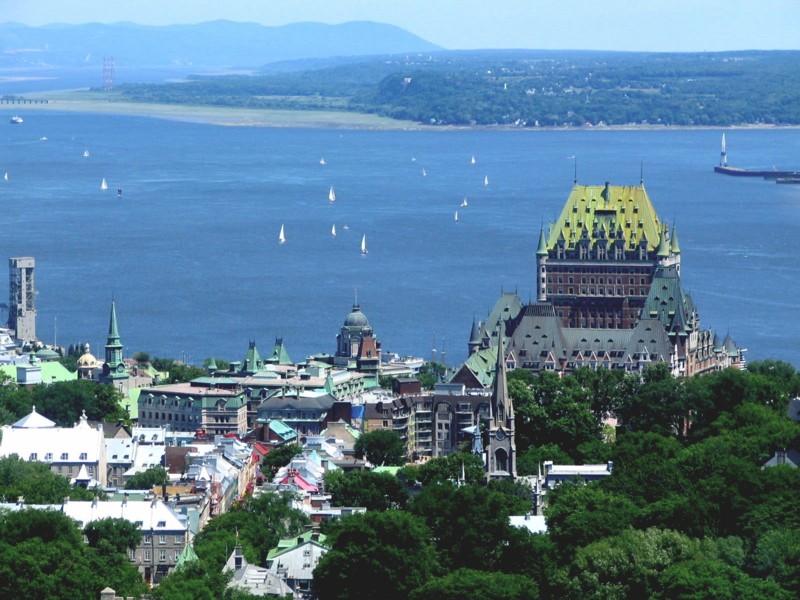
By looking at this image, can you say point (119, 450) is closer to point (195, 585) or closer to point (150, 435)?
point (150, 435)

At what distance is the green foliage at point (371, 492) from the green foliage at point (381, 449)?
9.94 m

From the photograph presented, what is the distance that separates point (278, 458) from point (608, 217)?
4243 cm

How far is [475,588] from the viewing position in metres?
60.7

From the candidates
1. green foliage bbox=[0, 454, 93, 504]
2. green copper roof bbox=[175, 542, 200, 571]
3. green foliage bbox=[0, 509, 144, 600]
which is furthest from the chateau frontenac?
green foliage bbox=[0, 509, 144, 600]

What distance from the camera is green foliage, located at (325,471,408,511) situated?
2960 inches

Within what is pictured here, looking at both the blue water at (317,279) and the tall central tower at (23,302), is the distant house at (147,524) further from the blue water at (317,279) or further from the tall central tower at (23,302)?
the tall central tower at (23,302)

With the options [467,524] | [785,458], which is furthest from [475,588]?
[785,458]

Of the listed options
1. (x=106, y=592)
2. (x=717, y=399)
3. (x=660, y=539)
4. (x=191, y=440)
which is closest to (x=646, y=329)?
(x=717, y=399)

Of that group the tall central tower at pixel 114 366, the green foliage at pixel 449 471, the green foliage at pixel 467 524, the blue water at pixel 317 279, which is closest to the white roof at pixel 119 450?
the green foliage at pixel 449 471

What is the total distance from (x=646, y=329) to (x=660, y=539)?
46.7 metres

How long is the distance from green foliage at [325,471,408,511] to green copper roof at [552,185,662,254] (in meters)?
49.1

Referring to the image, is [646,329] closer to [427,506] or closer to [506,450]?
[506,450]

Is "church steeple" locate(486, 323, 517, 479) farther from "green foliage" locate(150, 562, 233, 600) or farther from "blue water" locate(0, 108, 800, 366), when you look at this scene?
"blue water" locate(0, 108, 800, 366)

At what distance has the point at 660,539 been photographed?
211 ft
